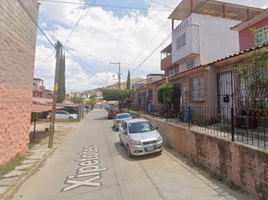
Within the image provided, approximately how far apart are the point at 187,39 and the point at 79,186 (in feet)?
45.5

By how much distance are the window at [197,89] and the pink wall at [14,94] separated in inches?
354

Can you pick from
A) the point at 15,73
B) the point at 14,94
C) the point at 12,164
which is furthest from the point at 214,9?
the point at 12,164

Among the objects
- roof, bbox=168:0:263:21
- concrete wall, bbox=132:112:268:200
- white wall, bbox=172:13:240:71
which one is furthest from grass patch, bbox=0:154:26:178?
roof, bbox=168:0:263:21

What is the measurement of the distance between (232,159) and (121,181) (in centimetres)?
323

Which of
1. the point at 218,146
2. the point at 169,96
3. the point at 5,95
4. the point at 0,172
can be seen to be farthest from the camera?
the point at 169,96

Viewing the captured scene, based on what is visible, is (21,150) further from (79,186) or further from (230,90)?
(230,90)

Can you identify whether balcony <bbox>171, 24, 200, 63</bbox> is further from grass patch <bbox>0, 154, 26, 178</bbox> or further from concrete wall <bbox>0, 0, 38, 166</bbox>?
grass patch <bbox>0, 154, 26, 178</bbox>

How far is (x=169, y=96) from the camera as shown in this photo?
33.8ft

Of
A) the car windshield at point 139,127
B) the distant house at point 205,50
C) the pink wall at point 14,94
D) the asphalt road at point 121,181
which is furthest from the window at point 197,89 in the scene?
the pink wall at point 14,94

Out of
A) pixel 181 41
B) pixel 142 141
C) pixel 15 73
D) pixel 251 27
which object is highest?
pixel 181 41

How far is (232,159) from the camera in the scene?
3.93m

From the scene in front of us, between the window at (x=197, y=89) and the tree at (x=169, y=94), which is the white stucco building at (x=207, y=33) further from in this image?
the window at (x=197, y=89)

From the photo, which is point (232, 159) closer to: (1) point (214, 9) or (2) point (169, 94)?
(2) point (169, 94)

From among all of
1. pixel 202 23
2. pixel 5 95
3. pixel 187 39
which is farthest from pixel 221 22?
pixel 5 95
